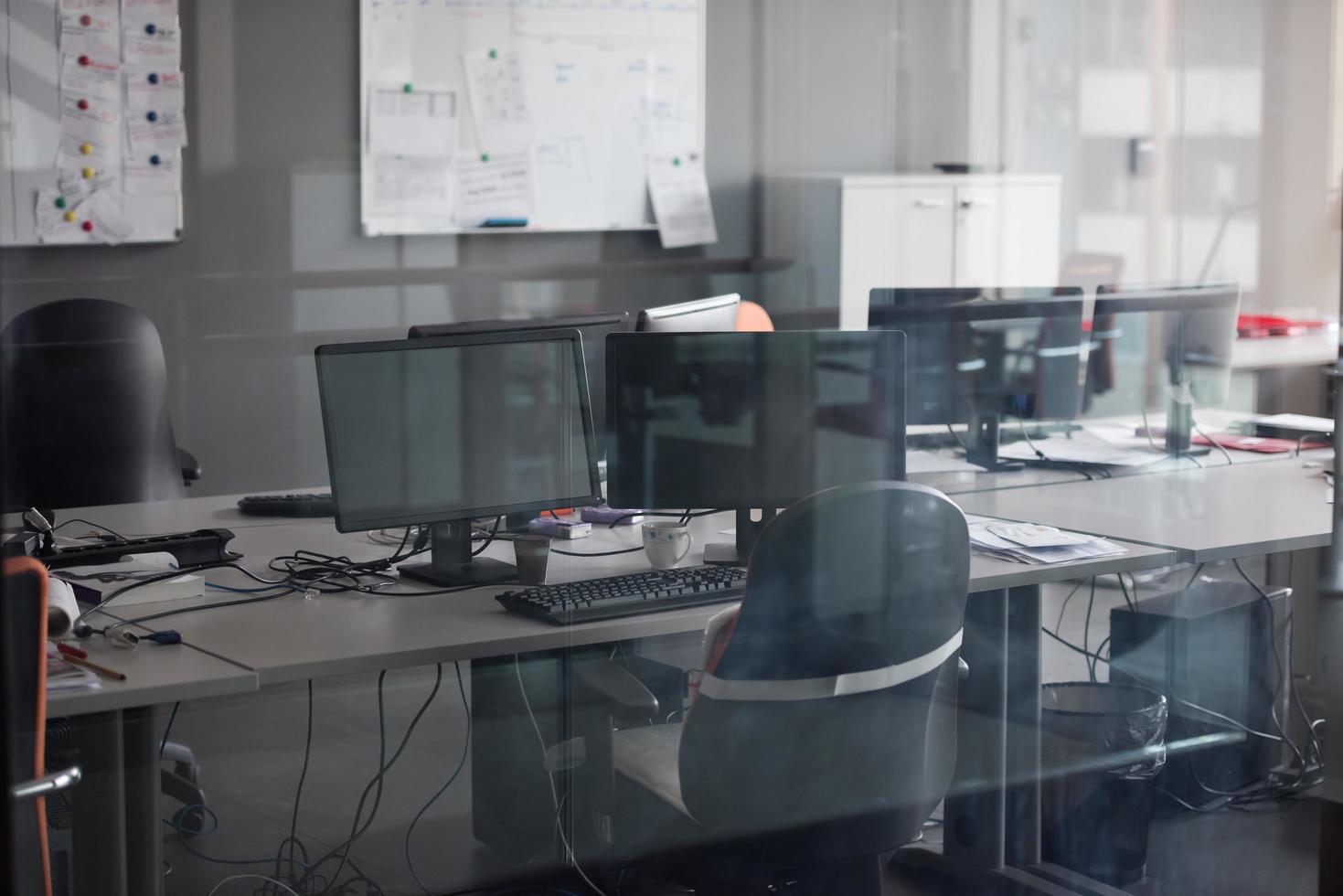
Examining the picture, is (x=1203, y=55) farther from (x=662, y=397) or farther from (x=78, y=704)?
(x=78, y=704)

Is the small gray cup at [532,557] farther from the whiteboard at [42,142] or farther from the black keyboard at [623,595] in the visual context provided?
the whiteboard at [42,142]

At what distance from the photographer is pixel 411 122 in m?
4.04

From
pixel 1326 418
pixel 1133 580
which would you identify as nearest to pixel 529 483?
pixel 1133 580

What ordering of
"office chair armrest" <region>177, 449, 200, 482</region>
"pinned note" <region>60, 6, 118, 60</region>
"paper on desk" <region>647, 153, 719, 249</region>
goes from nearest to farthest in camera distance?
"office chair armrest" <region>177, 449, 200, 482</region> → "pinned note" <region>60, 6, 118, 60</region> → "paper on desk" <region>647, 153, 719, 249</region>

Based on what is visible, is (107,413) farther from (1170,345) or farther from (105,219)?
(1170,345)

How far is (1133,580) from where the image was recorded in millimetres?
2336

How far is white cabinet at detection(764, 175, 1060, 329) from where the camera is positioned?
242 centimetres

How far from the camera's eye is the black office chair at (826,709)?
181 centimetres

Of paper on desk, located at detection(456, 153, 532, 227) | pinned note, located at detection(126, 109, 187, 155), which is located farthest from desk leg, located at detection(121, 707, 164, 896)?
paper on desk, located at detection(456, 153, 532, 227)

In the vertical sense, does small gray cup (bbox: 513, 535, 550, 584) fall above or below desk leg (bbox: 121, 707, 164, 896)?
above

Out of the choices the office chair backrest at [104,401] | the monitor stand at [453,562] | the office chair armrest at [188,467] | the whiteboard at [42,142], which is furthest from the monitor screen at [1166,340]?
the office chair armrest at [188,467]

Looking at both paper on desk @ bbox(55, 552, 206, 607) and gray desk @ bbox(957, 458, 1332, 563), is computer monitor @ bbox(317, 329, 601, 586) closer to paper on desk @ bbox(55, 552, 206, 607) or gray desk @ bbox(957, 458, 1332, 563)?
paper on desk @ bbox(55, 552, 206, 607)

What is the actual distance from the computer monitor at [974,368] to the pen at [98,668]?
167 cm

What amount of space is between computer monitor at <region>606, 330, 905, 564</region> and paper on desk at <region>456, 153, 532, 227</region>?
2045mm
